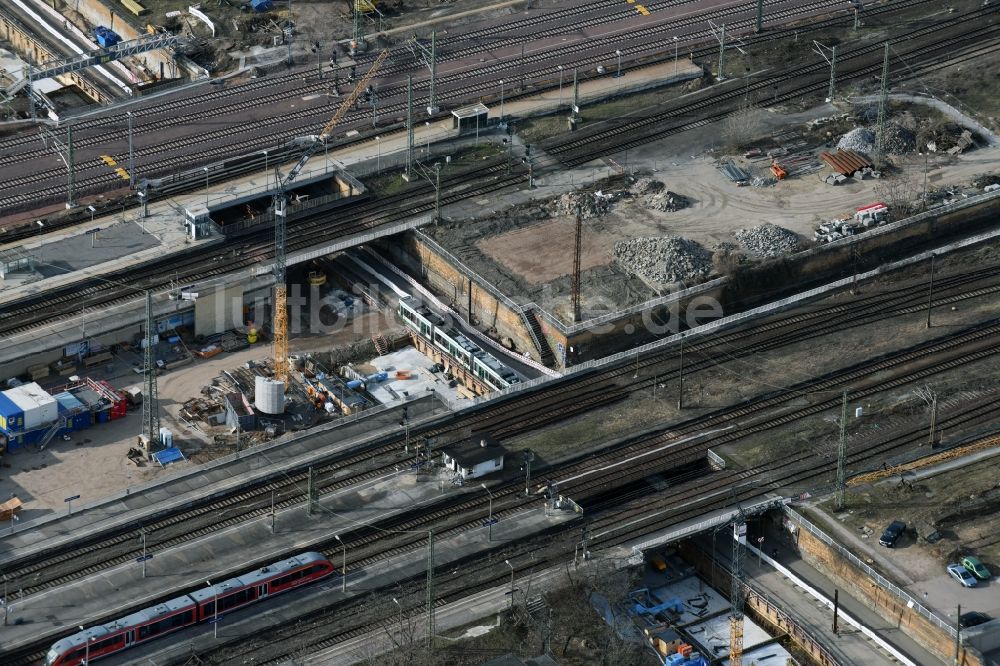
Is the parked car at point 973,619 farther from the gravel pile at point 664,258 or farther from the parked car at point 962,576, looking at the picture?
the gravel pile at point 664,258

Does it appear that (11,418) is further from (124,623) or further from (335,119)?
(335,119)

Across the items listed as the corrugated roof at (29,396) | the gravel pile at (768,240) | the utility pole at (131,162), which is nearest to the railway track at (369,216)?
the corrugated roof at (29,396)

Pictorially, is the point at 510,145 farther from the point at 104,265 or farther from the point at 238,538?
the point at 238,538

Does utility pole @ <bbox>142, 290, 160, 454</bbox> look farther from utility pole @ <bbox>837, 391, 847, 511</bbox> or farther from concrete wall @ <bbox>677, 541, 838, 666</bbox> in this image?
utility pole @ <bbox>837, 391, 847, 511</bbox>

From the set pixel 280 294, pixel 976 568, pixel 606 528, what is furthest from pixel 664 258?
pixel 976 568

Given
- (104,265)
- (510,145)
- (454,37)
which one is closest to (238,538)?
(104,265)

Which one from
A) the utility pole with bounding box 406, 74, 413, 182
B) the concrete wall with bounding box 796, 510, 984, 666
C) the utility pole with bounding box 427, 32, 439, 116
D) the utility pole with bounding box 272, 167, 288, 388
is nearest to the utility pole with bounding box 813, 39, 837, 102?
the utility pole with bounding box 427, 32, 439, 116

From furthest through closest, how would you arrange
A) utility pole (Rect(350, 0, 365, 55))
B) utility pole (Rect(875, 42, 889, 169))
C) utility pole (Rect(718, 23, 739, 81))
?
utility pole (Rect(350, 0, 365, 55)) → utility pole (Rect(718, 23, 739, 81)) → utility pole (Rect(875, 42, 889, 169))
